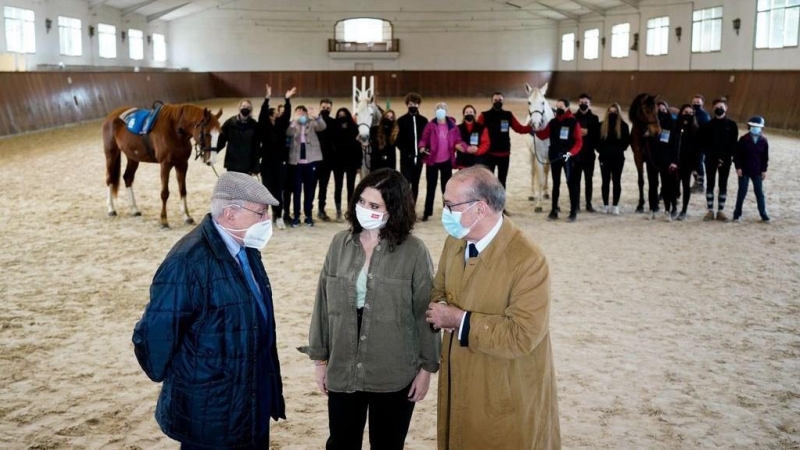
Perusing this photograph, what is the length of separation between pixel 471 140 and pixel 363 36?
3357cm

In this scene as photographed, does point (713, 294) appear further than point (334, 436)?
Yes

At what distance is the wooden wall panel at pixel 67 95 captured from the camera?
1914 cm

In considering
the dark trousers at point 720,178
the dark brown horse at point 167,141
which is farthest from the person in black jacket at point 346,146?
the dark trousers at point 720,178

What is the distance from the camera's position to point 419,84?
41.9m

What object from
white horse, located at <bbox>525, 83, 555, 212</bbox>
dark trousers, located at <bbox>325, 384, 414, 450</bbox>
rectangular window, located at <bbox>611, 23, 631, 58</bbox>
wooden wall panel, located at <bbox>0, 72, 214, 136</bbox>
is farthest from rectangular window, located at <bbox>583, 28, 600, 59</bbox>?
dark trousers, located at <bbox>325, 384, 414, 450</bbox>

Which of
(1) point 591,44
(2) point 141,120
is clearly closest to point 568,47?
(1) point 591,44

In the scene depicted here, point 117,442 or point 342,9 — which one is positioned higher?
point 342,9

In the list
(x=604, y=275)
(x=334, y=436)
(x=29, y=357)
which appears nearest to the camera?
(x=334, y=436)

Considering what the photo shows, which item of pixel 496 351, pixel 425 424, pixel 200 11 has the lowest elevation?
pixel 425 424

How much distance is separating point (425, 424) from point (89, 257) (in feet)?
18.3

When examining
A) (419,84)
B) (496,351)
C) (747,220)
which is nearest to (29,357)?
(496,351)

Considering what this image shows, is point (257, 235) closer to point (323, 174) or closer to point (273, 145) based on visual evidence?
point (273, 145)

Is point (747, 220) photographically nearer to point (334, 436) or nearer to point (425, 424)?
point (425, 424)

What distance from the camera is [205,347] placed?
279 centimetres
